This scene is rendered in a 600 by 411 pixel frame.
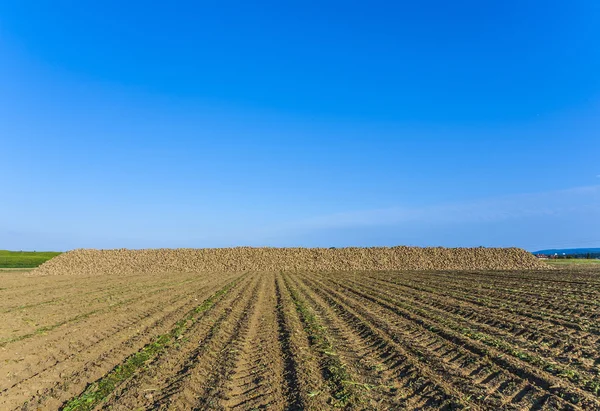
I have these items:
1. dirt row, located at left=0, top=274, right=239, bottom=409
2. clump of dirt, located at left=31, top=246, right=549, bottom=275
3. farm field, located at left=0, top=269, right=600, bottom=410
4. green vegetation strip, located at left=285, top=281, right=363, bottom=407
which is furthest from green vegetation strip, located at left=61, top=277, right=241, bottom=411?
clump of dirt, located at left=31, top=246, right=549, bottom=275

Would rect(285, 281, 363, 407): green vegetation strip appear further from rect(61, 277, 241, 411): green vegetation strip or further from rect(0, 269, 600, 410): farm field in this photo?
rect(61, 277, 241, 411): green vegetation strip

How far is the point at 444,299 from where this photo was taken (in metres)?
16.9

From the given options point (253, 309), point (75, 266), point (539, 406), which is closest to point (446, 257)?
point (253, 309)

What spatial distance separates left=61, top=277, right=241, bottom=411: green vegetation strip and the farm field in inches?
1.3

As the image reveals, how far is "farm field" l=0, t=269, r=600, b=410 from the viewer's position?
6.17 m

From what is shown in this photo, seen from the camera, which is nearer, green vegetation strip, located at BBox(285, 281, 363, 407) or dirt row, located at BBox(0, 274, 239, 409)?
green vegetation strip, located at BBox(285, 281, 363, 407)

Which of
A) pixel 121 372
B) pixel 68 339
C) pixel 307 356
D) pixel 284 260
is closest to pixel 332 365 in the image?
pixel 307 356

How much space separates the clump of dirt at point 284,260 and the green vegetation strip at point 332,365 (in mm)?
35154

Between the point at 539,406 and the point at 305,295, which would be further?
the point at 305,295

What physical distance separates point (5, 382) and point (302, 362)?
5.37 metres

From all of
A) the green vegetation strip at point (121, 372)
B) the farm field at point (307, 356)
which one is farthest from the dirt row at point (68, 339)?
the green vegetation strip at point (121, 372)

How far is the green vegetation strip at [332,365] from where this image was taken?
612cm

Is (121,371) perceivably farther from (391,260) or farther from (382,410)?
(391,260)

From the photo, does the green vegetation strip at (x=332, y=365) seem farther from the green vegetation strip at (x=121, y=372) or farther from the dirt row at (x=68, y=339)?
the dirt row at (x=68, y=339)
